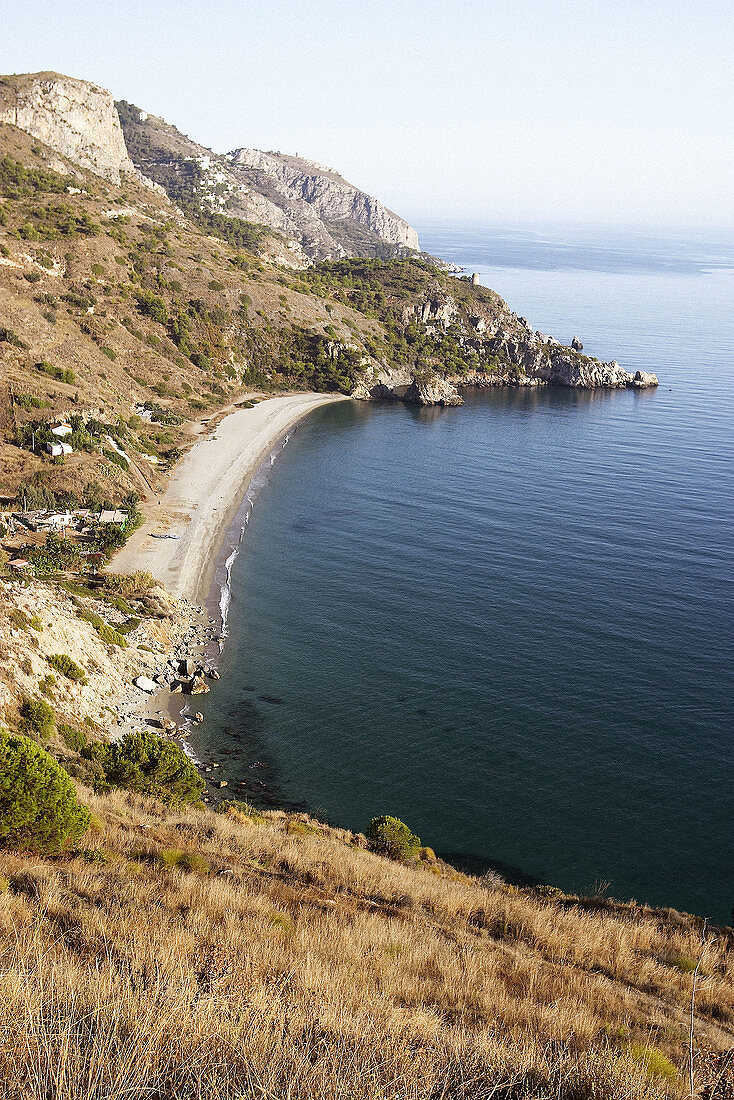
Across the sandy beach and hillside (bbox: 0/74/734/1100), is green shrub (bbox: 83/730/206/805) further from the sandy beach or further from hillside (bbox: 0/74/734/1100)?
the sandy beach

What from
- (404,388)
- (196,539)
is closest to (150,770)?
(196,539)

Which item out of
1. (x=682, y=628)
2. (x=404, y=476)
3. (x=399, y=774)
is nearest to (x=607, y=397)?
(x=404, y=476)

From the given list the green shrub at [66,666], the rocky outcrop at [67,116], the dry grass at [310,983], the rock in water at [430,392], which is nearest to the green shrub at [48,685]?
the green shrub at [66,666]

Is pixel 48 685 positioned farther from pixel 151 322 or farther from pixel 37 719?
pixel 151 322

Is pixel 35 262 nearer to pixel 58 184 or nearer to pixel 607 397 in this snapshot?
pixel 58 184

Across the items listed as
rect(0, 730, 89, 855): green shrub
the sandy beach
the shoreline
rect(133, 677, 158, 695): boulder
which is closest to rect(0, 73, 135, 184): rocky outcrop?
the sandy beach

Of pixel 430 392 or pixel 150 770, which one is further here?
pixel 430 392
